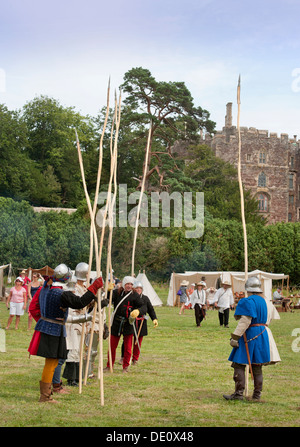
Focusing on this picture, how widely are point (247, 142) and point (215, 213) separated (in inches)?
619

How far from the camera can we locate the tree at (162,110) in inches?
1892

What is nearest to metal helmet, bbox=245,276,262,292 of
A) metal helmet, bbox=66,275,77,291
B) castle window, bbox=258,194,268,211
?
metal helmet, bbox=66,275,77,291

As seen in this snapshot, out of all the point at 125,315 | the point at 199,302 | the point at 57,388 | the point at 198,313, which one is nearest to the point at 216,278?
the point at 198,313

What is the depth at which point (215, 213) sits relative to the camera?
58.0 meters

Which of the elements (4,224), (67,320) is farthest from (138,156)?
(67,320)

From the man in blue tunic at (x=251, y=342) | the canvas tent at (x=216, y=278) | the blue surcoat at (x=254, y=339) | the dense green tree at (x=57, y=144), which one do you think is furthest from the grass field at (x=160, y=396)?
the dense green tree at (x=57, y=144)

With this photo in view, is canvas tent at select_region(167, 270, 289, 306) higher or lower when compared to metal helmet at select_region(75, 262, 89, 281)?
lower

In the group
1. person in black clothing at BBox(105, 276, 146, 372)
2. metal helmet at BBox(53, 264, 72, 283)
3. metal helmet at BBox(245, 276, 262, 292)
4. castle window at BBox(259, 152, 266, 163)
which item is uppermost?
castle window at BBox(259, 152, 266, 163)

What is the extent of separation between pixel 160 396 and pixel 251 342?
1.42 m

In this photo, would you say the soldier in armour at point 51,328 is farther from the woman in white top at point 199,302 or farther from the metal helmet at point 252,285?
the woman in white top at point 199,302

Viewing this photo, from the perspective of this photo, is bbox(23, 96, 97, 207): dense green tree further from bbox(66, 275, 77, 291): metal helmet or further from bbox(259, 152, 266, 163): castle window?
bbox(66, 275, 77, 291): metal helmet

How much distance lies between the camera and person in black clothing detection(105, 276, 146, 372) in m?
10.6

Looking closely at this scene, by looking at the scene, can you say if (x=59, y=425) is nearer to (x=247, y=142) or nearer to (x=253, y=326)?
(x=253, y=326)

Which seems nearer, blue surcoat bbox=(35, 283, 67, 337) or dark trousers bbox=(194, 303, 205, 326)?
blue surcoat bbox=(35, 283, 67, 337)
